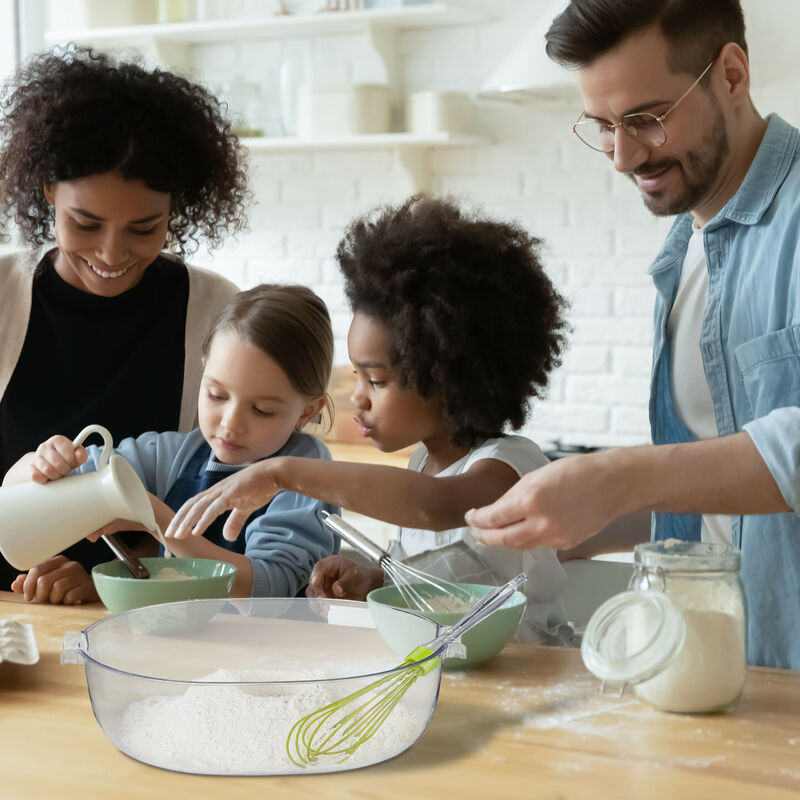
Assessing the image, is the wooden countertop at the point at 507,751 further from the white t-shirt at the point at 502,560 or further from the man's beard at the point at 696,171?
the man's beard at the point at 696,171

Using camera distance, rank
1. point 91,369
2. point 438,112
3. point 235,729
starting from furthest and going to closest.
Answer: point 438,112 < point 91,369 < point 235,729

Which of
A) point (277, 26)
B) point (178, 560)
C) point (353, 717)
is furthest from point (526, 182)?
point (353, 717)

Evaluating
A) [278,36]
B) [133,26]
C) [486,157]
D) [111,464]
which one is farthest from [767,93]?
[111,464]

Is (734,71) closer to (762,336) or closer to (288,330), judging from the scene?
(762,336)

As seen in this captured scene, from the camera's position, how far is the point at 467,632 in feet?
3.24

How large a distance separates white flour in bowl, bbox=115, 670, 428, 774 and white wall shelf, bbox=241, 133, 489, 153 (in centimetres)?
235

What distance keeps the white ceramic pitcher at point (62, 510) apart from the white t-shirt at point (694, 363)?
0.73m

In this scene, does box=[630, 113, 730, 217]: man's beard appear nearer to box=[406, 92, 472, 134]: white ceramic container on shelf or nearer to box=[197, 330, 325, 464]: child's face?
box=[197, 330, 325, 464]: child's face

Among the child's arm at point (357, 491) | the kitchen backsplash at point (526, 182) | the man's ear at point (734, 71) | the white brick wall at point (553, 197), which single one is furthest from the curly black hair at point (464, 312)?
the white brick wall at point (553, 197)

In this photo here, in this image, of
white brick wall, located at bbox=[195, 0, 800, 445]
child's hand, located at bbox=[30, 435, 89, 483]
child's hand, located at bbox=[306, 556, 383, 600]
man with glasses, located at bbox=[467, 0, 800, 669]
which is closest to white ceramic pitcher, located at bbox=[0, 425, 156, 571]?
child's hand, located at bbox=[30, 435, 89, 483]

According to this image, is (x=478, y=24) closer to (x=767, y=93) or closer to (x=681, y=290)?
(x=767, y=93)

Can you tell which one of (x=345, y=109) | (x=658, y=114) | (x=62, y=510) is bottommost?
(x=62, y=510)

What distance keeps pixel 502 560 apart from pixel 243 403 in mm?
474

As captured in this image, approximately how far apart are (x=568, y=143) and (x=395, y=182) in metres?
0.55
